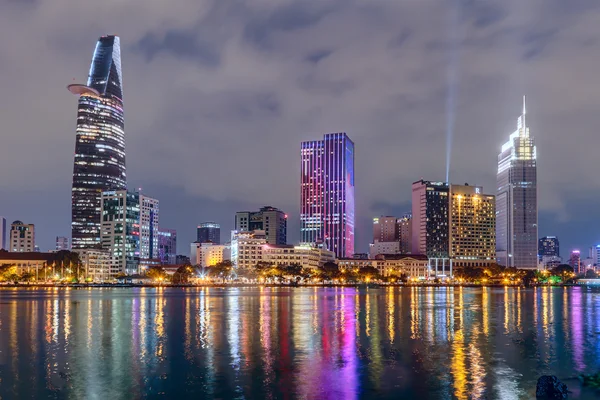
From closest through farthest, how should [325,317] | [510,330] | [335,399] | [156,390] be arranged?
1. [335,399]
2. [156,390]
3. [510,330]
4. [325,317]

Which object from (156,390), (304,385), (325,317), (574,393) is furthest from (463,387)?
(325,317)

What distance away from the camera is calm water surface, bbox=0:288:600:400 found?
36.1 m

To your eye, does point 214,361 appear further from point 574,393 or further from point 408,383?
point 574,393

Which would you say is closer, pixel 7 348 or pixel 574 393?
pixel 574 393

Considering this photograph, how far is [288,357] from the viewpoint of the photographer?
4722cm

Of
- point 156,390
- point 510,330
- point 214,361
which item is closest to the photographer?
point 156,390

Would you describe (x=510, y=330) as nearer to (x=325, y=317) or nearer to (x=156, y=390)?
(x=325, y=317)

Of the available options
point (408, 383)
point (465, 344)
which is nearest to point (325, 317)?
point (465, 344)

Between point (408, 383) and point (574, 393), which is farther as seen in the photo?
point (408, 383)

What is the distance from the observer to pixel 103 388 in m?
36.4

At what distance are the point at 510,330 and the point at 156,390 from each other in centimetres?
4477

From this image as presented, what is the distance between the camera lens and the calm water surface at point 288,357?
3606cm

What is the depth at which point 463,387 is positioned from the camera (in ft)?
120

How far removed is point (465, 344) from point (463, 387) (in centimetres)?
1962
